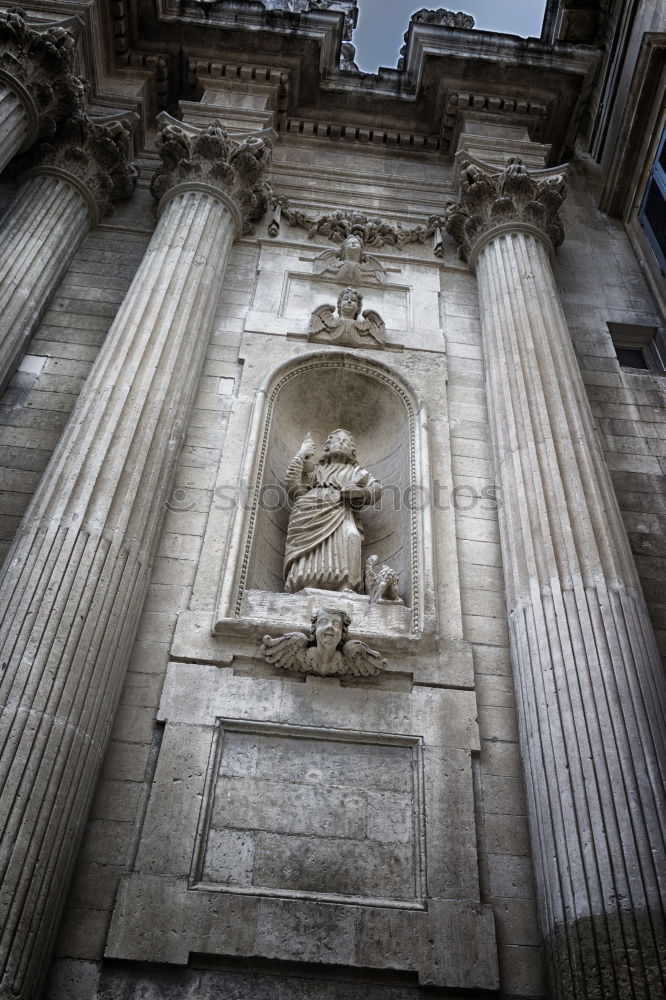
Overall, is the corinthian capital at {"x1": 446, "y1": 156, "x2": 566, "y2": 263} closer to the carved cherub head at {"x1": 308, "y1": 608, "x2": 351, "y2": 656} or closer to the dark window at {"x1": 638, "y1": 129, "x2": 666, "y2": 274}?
the dark window at {"x1": 638, "y1": 129, "x2": 666, "y2": 274}

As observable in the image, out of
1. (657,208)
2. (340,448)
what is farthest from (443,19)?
(340,448)

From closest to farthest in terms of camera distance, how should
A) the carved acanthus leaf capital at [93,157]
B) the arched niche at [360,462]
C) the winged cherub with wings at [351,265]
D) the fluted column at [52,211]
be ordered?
the arched niche at [360,462] < the fluted column at [52,211] < the winged cherub with wings at [351,265] < the carved acanthus leaf capital at [93,157]

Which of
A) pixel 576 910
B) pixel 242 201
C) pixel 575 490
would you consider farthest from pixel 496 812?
pixel 242 201

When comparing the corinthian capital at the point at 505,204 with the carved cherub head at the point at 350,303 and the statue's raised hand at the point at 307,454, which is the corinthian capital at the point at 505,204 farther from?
the statue's raised hand at the point at 307,454

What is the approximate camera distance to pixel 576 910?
5.56 metres

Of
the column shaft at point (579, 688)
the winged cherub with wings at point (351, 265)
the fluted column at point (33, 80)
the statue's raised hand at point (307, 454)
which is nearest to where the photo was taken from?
the column shaft at point (579, 688)

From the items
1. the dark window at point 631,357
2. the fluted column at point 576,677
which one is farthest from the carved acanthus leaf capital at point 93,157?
the dark window at point 631,357

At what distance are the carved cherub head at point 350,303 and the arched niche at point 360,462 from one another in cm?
81

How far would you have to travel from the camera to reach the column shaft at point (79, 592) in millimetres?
5441

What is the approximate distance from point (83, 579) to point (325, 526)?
9.35ft

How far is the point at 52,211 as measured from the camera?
11.4 m

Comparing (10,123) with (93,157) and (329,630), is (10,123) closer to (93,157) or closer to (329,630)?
(93,157)

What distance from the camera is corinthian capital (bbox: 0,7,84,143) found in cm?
1076

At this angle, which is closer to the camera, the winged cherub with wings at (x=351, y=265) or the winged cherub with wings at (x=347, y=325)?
the winged cherub with wings at (x=347, y=325)
